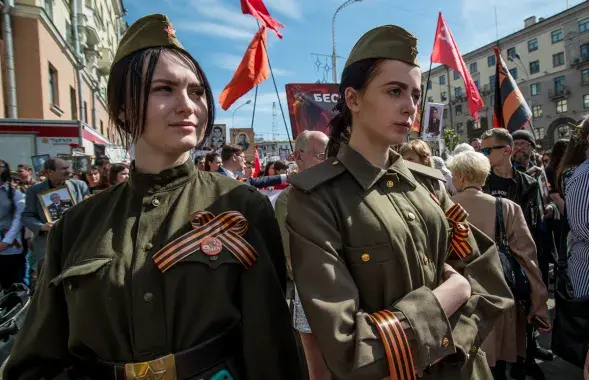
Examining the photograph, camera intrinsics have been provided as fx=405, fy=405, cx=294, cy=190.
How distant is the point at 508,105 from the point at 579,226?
500 cm

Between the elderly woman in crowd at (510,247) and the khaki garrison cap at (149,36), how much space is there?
2.53 m

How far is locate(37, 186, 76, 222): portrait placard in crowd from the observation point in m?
4.85

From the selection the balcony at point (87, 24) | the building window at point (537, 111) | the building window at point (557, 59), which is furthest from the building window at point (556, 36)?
the balcony at point (87, 24)

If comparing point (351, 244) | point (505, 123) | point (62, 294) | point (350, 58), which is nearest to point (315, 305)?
point (351, 244)

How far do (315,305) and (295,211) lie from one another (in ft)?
1.11

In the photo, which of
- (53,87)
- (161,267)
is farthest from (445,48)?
(53,87)

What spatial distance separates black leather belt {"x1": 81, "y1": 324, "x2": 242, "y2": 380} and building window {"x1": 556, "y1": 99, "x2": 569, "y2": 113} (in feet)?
182

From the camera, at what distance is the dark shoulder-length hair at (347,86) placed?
5.29ft

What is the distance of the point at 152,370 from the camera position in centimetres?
125

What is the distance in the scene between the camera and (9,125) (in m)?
11.0

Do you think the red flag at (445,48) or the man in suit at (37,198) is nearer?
the man in suit at (37,198)

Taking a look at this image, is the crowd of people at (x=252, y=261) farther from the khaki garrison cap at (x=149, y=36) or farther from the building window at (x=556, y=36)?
the building window at (x=556, y=36)

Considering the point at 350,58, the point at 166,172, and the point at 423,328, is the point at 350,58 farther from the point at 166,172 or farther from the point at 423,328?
the point at 423,328

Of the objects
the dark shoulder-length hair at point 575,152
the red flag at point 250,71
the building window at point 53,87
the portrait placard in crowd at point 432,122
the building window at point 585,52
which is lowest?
the dark shoulder-length hair at point 575,152
